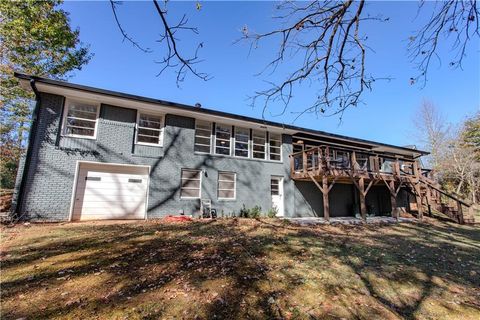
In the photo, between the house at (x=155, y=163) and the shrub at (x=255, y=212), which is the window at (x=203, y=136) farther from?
the shrub at (x=255, y=212)

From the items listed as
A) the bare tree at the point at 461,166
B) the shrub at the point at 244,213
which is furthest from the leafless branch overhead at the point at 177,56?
the bare tree at the point at 461,166

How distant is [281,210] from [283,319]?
34.9 feet

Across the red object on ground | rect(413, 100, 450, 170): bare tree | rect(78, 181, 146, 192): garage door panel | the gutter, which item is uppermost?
rect(413, 100, 450, 170): bare tree

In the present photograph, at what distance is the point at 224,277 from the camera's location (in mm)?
4188

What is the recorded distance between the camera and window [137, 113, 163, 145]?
35.7 feet

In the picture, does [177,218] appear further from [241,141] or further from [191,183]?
[241,141]

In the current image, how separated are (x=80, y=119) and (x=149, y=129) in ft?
8.69

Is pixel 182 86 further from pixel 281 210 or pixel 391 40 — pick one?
pixel 281 210

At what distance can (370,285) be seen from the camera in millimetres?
4293

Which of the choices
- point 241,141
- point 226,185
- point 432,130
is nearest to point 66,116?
point 226,185

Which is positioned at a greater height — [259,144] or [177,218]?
[259,144]

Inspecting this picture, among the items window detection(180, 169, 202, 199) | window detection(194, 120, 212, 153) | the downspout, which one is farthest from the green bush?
the downspout

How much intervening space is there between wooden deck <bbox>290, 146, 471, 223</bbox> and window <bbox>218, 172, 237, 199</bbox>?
146 inches

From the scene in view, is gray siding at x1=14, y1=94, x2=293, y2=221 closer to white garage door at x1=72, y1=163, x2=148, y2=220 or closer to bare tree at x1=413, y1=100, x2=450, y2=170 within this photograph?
white garage door at x1=72, y1=163, x2=148, y2=220
